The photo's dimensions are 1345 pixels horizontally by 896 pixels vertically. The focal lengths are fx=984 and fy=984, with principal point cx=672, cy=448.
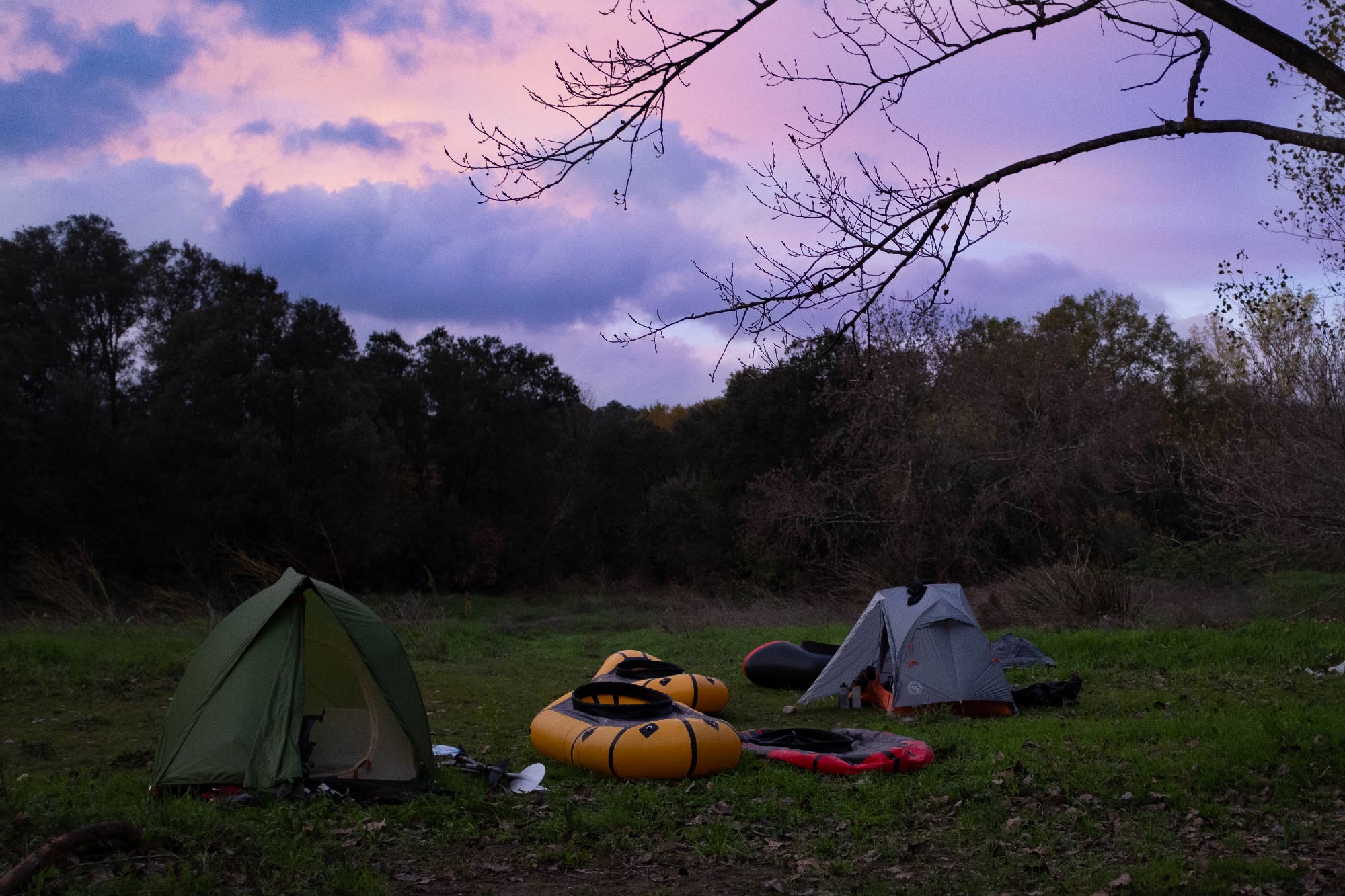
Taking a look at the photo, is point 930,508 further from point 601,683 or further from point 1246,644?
point 601,683

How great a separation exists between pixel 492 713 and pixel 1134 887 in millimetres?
7227

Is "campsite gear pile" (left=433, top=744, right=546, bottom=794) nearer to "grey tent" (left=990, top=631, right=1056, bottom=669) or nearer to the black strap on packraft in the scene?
the black strap on packraft

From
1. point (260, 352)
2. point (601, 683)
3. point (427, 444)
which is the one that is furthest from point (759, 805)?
point (427, 444)

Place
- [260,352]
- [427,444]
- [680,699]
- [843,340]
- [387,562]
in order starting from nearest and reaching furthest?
1. [843,340]
2. [680,699]
3. [260,352]
4. [387,562]
5. [427,444]

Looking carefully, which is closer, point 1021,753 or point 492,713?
point 1021,753

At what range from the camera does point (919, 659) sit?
35.6 feet

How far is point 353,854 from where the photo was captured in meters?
5.34

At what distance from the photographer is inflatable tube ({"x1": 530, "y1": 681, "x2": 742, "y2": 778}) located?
761 centimetres

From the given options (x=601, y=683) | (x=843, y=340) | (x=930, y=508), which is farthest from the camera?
(x=930, y=508)

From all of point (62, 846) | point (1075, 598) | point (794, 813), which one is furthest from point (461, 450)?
point (62, 846)

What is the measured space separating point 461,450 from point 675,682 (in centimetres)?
2701

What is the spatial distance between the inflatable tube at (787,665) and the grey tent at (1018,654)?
2.32 metres

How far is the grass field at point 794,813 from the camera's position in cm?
504

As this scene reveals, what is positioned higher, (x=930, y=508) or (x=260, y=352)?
(x=260, y=352)
